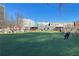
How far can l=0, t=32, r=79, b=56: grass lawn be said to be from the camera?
7.45 feet

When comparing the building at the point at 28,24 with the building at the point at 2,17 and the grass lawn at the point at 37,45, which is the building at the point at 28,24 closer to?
the grass lawn at the point at 37,45

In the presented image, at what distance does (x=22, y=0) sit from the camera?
88.6 inches

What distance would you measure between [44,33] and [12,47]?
0.32m

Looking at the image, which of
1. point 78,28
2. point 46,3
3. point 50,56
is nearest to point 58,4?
point 46,3

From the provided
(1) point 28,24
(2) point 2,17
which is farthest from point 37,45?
(2) point 2,17

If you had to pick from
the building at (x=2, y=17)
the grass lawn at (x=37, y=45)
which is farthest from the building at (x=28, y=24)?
the building at (x=2, y=17)

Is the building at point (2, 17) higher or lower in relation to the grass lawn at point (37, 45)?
higher

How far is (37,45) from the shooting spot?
7.48ft

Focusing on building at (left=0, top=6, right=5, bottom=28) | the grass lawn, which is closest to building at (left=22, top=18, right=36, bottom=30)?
the grass lawn

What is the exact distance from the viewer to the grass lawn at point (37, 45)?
2.27 m

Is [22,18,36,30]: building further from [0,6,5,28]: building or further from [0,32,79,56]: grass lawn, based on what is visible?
[0,6,5,28]: building

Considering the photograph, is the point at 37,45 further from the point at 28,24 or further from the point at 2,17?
the point at 2,17

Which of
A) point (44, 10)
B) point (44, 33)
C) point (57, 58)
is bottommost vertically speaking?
point (57, 58)

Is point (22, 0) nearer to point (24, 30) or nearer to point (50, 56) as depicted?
point (24, 30)
